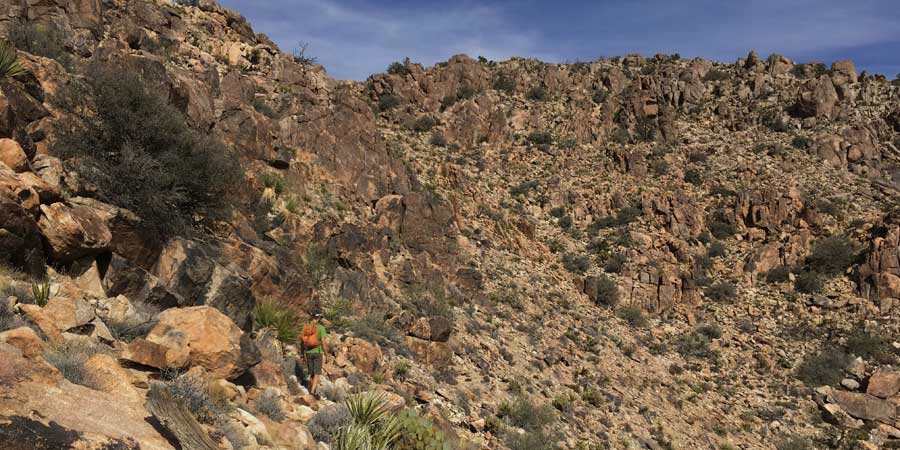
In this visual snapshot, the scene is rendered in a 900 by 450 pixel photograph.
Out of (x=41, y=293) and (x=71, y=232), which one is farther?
(x=71, y=232)

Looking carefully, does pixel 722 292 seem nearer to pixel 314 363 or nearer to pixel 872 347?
pixel 872 347

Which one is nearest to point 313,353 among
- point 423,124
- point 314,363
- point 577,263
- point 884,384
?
point 314,363

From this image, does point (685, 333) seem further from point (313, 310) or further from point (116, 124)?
point (116, 124)

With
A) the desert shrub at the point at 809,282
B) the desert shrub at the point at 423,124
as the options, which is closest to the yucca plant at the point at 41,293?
the desert shrub at the point at 423,124

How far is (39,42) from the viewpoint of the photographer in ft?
35.9

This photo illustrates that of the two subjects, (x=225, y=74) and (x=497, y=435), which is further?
(x=225, y=74)

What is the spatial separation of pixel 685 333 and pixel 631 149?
55.6 ft

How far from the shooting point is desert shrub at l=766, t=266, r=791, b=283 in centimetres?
2684

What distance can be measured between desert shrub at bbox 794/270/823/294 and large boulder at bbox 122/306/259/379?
28.5 metres

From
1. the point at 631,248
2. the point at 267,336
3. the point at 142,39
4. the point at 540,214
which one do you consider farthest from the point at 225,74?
the point at 631,248

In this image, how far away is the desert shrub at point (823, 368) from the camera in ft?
68.0

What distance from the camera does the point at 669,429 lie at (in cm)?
1677

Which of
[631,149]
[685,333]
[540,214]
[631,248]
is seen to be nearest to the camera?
[685,333]

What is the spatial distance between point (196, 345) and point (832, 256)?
3105cm
